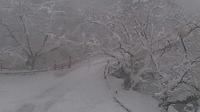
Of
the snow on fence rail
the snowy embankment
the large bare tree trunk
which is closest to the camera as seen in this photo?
the snowy embankment

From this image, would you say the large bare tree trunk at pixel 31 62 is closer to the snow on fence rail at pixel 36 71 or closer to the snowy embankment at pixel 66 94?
the snow on fence rail at pixel 36 71

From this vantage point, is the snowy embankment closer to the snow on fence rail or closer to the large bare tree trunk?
the snow on fence rail

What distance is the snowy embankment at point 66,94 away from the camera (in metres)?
22.6

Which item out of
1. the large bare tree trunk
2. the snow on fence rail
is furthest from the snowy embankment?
the large bare tree trunk

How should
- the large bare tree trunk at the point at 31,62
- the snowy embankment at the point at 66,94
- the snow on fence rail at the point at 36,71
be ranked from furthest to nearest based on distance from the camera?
the large bare tree trunk at the point at 31,62 < the snow on fence rail at the point at 36,71 < the snowy embankment at the point at 66,94

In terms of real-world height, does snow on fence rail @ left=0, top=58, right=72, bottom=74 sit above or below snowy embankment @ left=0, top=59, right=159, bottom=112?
above

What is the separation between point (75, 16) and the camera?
3228 cm

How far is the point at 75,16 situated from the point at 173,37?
38.8ft

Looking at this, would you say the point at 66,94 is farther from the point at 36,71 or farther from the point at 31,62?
the point at 31,62

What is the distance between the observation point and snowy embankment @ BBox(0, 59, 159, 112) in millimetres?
22609

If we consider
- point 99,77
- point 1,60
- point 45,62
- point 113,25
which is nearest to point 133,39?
point 113,25

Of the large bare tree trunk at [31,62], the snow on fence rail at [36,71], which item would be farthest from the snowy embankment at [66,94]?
the large bare tree trunk at [31,62]

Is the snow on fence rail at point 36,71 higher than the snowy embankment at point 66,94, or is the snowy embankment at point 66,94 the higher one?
the snow on fence rail at point 36,71

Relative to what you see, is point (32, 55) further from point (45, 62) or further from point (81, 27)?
point (81, 27)
